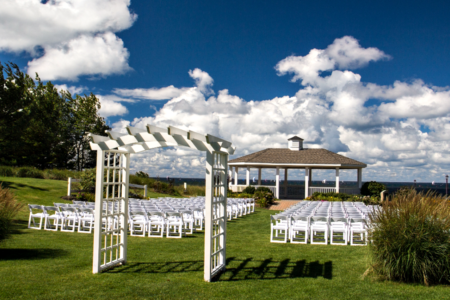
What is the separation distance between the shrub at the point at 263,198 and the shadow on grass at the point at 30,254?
599 inches

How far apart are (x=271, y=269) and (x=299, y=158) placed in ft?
71.3

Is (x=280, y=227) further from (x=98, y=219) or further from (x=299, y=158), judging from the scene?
(x=299, y=158)

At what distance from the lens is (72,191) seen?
71.8ft

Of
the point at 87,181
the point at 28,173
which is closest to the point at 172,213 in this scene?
the point at 87,181

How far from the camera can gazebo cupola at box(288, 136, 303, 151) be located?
30672mm

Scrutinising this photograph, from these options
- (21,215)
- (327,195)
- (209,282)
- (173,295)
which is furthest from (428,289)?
(327,195)

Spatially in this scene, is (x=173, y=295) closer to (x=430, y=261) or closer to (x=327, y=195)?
(x=430, y=261)

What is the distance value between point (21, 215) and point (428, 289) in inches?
569

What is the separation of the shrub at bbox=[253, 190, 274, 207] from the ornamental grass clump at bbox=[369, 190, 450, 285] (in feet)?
52.8

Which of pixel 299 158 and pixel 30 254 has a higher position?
pixel 299 158

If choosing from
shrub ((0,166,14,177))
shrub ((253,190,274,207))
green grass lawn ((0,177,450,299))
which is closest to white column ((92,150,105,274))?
green grass lawn ((0,177,450,299))

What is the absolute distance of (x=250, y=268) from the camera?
6.89 m

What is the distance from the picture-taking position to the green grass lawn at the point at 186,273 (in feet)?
17.2

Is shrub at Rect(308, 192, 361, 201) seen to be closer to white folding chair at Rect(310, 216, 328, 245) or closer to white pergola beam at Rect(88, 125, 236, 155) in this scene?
white folding chair at Rect(310, 216, 328, 245)
